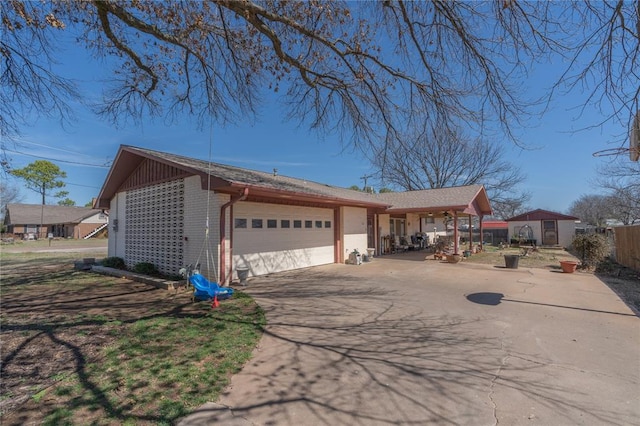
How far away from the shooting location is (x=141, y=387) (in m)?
3.36

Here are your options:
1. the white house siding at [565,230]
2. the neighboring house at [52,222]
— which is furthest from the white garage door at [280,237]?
the neighboring house at [52,222]

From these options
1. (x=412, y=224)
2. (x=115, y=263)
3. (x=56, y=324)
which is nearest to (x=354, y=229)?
(x=412, y=224)

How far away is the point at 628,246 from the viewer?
1263 centimetres

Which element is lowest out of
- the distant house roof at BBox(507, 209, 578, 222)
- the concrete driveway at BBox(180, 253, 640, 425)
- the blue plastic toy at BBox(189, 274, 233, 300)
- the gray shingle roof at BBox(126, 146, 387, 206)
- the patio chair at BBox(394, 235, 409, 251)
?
the concrete driveway at BBox(180, 253, 640, 425)

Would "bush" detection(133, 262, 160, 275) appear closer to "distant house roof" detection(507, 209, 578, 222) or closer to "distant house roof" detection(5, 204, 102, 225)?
"distant house roof" detection(507, 209, 578, 222)

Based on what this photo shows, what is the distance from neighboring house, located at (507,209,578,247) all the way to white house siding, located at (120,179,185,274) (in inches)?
1067

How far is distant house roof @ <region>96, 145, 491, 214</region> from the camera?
9047 mm

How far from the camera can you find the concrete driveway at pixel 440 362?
2957 millimetres

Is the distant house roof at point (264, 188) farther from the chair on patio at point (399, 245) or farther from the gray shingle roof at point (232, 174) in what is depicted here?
the chair on patio at point (399, 245)

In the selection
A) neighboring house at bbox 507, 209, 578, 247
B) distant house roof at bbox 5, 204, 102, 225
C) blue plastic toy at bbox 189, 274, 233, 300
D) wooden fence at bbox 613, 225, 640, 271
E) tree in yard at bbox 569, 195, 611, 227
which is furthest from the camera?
tree in yard at bbox 569, 195, 611, 227

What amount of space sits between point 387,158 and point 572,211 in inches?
3011

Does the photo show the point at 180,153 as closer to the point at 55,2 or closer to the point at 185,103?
the point at 185,103

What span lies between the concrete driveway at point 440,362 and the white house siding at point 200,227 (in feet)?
7.37

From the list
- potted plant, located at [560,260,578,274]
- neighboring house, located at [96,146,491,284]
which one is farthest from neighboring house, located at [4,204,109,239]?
potted plant, located at [560,260,578,274]
